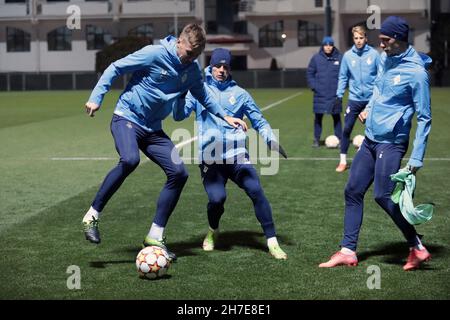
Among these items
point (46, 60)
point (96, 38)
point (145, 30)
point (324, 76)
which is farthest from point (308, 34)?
point (324, 76)

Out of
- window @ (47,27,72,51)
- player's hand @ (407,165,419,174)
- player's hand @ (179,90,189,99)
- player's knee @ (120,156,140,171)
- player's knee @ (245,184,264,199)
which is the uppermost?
window @ (47,27,72,51)

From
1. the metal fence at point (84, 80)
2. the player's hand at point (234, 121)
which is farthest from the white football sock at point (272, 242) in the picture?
the metal fence at point (84, 80)

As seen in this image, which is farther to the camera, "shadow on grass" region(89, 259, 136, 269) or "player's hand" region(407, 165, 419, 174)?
"shadow on grass" region(89, 259, 136, 269)

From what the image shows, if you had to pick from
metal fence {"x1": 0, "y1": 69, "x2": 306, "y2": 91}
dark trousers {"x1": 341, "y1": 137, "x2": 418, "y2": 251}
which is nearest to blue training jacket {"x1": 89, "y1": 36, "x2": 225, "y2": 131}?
dark trousers {"x1": 341, "y1": 137, "x2": 418, "y2": 251}

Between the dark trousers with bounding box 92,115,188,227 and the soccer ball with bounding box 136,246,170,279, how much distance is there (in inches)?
30.7

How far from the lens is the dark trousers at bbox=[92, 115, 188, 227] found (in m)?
7.54

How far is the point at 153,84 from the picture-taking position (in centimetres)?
757

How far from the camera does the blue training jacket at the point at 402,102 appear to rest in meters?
7.01

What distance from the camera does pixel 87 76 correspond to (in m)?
59.9

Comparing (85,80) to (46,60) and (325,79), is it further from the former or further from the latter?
(325,79)

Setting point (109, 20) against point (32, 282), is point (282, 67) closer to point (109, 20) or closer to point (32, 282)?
point (109, 20)

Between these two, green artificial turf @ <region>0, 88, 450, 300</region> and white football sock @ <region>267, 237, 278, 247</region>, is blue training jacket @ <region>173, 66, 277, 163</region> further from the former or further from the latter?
green artificial turf @ <region>0, 88, 450, 300</region>

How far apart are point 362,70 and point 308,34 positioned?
2171 inches

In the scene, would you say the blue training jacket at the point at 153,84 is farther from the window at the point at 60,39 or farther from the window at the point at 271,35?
the window at the point at 60,39
